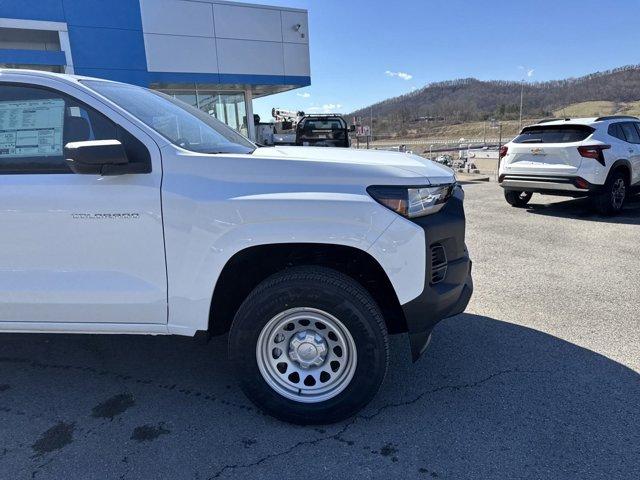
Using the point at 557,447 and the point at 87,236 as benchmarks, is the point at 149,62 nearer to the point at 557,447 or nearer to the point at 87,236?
the point at 87,236

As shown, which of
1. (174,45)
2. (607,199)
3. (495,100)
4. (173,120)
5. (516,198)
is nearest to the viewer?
(173,120)

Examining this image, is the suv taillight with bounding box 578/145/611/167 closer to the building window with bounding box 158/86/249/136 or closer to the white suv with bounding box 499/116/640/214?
the white suv with bounding box 499/116/640/214

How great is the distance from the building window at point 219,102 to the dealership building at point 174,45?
0.04m

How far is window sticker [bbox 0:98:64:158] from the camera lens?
2.69 m

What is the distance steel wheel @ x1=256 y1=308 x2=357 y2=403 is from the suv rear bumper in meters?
7.24

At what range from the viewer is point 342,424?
2.71 meters

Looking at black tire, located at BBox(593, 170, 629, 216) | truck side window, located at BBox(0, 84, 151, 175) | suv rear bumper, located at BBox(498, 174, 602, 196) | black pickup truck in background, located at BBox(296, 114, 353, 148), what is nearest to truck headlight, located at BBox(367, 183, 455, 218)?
truck side window, located at BBox(0, 84, 151, 175)

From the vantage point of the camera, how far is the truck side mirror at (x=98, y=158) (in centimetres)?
237

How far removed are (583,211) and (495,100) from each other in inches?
4461

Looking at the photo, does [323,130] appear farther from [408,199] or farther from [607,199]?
[408,199]

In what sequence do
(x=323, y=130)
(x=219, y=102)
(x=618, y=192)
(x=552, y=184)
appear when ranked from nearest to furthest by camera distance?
(x=552, y=184) → (x=618, y=192) → (x=323, y=130) → (x=219, y=102)

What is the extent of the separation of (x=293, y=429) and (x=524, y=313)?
2.55 meters

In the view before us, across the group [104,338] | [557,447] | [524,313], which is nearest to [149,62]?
[104,338]

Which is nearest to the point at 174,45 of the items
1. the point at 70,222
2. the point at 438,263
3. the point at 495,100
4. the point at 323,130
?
the point at 323,130
